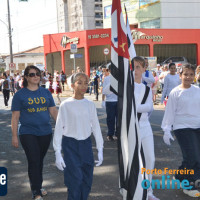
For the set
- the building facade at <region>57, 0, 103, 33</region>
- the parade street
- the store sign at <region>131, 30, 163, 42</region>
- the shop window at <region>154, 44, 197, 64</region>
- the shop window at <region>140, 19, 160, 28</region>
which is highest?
the building facade at <region>57, 0, 103, 33</region>

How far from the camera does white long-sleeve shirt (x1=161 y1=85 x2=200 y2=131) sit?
4.45 metres

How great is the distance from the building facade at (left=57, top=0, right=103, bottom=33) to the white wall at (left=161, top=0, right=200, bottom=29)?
1528 inches

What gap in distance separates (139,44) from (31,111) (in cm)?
3016

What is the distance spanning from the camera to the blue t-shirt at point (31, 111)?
14.4ft

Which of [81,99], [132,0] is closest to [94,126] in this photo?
[81,99]

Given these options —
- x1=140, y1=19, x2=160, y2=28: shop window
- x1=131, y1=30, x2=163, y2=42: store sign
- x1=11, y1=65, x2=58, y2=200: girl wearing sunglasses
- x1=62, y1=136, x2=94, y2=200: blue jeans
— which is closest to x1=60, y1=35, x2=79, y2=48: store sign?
x1=131, y1=30, x2=163, y2=42: store sign

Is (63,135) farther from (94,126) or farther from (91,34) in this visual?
(91,34)

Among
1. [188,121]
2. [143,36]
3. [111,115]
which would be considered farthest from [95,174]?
[143,36]

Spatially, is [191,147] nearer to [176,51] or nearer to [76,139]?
[76,139]

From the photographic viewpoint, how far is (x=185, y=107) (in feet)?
14.6

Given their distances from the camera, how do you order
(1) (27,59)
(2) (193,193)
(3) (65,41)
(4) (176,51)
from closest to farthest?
(2) (193,193) → (4) (176,51) → (3) (65,41) → (1) (27,59)

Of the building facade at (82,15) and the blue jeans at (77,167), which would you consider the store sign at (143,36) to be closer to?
the blue jeans at (77,167)

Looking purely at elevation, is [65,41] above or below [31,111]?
above

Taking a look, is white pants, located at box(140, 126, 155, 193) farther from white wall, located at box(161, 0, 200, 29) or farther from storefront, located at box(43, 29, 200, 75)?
white wall, located at box(161, 0, 200, 29)
